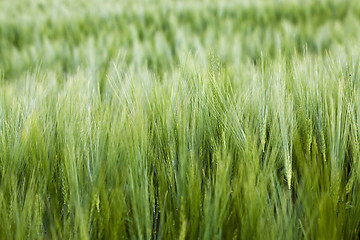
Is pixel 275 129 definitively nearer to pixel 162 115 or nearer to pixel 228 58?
pixel 162 115

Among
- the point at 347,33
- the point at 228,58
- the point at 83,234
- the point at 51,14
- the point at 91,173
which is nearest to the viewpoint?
the point at 83,234

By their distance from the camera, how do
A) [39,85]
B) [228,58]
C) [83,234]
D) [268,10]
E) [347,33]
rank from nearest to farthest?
[83,234] < [39,85] < [228,58] < [347,33] < [268,10]

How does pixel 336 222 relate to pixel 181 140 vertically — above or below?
below

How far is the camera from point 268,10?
250 cm

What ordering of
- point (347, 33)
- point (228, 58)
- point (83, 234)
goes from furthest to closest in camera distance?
point (347, 33) → point (228, 58) → point (83, 234)

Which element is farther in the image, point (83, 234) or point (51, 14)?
point (51, 14)

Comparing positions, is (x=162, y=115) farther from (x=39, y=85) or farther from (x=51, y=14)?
(x=51, y=14)

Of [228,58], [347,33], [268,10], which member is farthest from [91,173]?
[268,10]

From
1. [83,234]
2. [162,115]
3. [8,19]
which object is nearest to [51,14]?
[8,19]

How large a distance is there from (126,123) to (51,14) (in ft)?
8.33

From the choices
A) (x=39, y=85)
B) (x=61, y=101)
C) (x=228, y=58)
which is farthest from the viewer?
(x=228, y=58)

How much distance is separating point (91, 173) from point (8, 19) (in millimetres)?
2627

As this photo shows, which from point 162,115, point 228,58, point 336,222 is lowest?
point 336,222

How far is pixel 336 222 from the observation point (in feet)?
1.51
